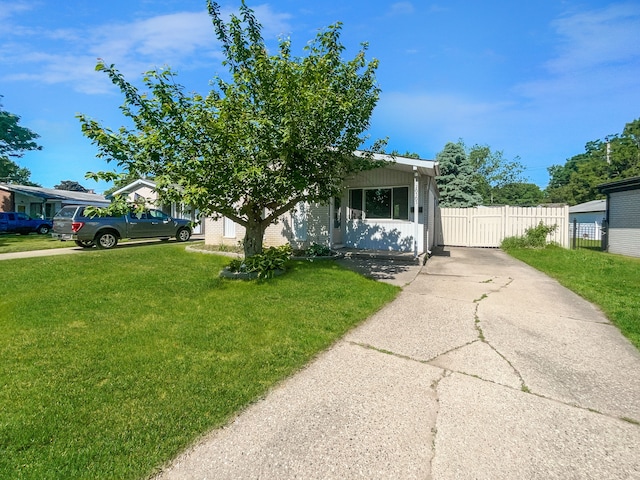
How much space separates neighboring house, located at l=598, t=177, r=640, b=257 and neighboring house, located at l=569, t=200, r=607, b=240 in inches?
232

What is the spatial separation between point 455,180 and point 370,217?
1377cm

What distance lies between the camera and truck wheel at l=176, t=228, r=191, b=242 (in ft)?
54.7

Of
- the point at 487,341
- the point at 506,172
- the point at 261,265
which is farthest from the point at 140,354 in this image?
the point at 506,172

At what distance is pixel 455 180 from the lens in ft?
74.1

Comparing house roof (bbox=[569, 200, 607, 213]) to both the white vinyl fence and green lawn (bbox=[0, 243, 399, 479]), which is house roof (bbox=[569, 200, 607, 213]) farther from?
green lawn (bbox=[0, 243, 399, 479])

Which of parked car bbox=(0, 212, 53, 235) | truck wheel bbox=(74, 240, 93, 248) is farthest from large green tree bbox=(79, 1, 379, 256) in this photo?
parked car bbox=(0, 212, 53, 235)

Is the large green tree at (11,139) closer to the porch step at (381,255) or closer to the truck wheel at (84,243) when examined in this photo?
the truck wheel at (84,243)

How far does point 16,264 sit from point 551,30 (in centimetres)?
1674

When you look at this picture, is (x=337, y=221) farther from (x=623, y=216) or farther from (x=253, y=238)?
(x=623, y=216)

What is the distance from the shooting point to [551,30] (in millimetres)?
9328

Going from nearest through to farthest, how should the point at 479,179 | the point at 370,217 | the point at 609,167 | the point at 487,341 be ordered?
the point at 487,341
the point at 370,217
the point at 609,167
the point at 479,179

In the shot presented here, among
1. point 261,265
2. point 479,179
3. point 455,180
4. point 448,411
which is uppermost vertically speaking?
point 479,179

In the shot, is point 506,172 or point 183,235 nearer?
Result: point 183,235

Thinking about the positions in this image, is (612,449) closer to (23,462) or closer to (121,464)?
(121,464)
